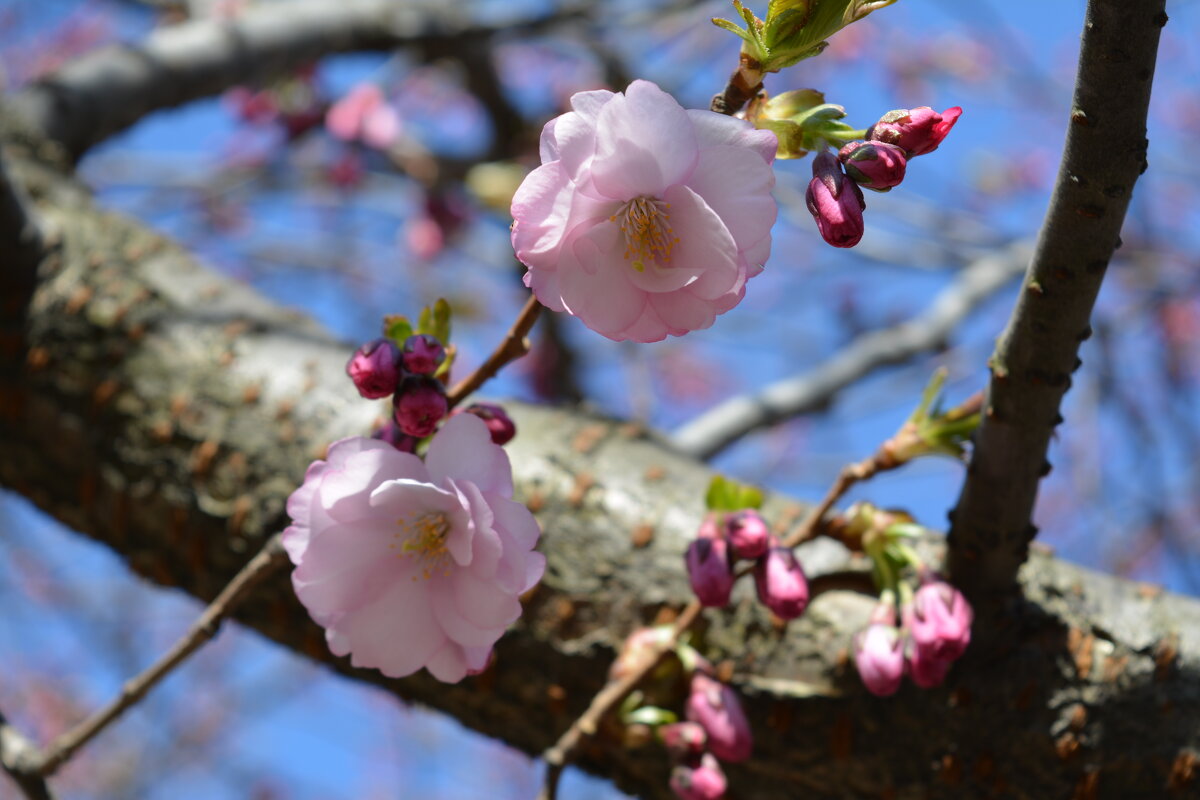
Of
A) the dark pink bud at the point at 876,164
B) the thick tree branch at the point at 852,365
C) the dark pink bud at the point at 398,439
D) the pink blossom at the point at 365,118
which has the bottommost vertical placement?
the pink blossom at the point at 365,118

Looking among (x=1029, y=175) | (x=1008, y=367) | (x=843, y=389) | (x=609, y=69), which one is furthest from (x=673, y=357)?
(x=1008, y=367)

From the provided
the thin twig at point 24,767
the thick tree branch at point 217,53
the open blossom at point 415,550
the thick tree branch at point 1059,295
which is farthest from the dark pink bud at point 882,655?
the thick tree branch at point 217,53

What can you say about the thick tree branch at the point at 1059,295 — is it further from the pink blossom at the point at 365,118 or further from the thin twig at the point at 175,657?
the pink blossom at the point at 365,118

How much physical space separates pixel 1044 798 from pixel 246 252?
441 cm

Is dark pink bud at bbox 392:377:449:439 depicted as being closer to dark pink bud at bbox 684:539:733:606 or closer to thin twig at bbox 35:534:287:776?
thin twig at bbox 35:534:287:776

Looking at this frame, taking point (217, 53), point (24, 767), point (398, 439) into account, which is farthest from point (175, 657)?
point (217, 53)

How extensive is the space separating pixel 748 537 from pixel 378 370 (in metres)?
0.41

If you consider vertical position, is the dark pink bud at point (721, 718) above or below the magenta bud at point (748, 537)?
below

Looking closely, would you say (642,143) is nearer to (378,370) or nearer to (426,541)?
(378,370)

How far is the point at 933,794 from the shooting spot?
3.65 ft

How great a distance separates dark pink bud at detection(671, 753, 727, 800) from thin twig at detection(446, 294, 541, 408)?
0.50 m

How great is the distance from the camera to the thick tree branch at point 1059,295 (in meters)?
0.71

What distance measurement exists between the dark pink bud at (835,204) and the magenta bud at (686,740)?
0.58m

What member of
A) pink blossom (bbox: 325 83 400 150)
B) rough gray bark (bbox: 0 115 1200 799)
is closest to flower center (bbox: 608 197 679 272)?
rough gray bark (bbox: 0 115 1200 799)
